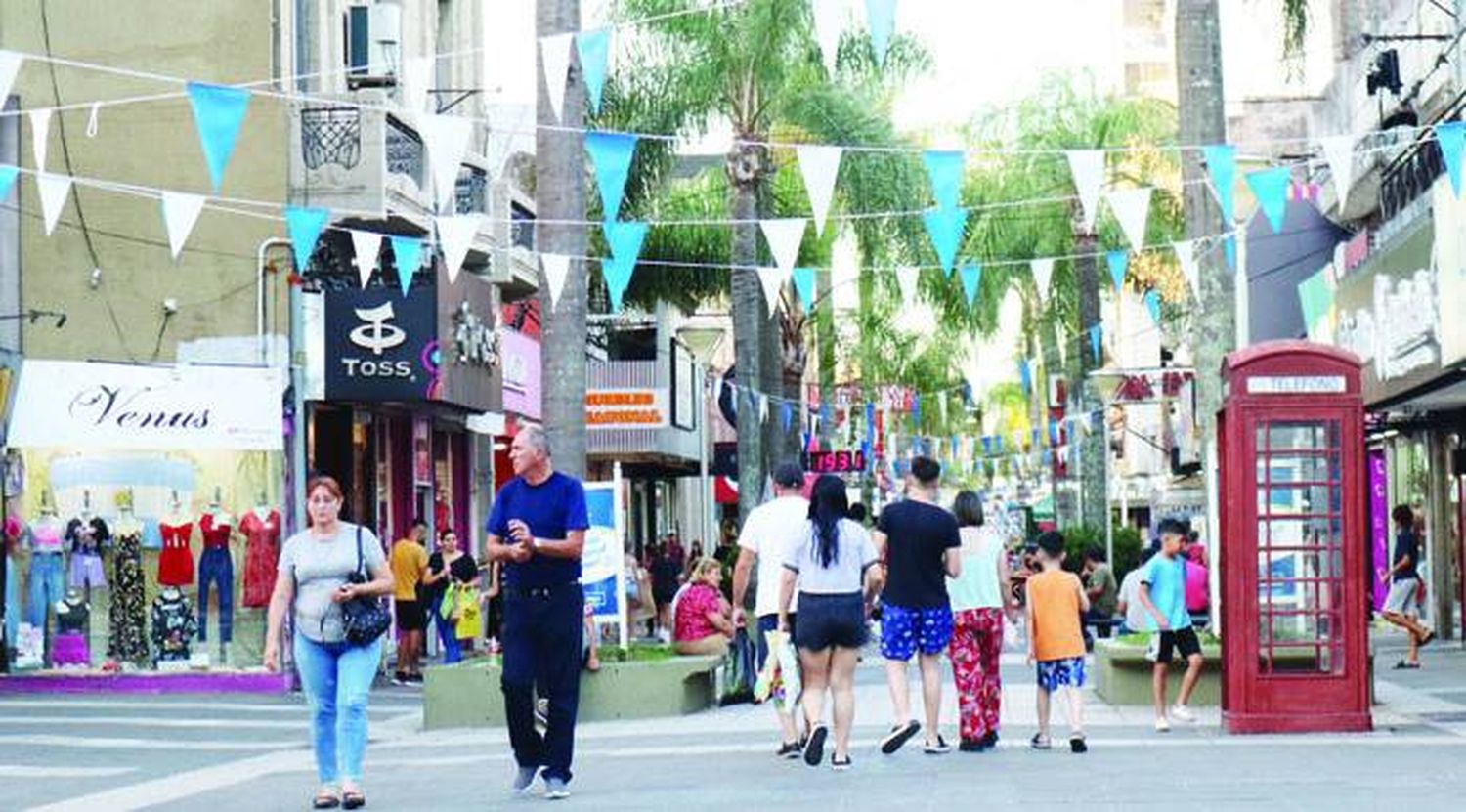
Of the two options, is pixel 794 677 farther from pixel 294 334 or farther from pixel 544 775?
pixel 294 334

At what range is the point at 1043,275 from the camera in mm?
42812

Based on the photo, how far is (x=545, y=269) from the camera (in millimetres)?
22828

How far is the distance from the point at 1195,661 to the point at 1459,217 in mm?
6802

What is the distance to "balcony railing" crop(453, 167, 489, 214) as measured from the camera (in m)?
33.9

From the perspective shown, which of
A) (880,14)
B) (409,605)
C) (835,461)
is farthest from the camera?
Result: (835,461)

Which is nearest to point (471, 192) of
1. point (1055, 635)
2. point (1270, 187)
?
point (1270, 187)

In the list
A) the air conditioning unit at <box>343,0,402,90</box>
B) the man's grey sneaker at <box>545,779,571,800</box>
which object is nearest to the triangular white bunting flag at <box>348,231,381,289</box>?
the air conditioning unit at <box>343,0,402,90</box>

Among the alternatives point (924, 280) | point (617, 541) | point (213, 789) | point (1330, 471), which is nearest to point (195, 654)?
point (617, 541)

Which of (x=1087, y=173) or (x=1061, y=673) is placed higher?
(x=1087, y=173)

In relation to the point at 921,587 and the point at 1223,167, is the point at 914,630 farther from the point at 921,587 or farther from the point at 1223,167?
the point at 1223,167

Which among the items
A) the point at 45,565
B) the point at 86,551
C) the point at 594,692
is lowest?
the point at 594,692

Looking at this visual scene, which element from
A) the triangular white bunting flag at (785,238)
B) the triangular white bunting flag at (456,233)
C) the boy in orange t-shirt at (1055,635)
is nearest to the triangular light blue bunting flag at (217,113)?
the triangular white bunting flag at (456,233)

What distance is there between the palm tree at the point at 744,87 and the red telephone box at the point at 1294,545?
60.4 ft

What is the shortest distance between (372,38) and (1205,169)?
13.2 m
